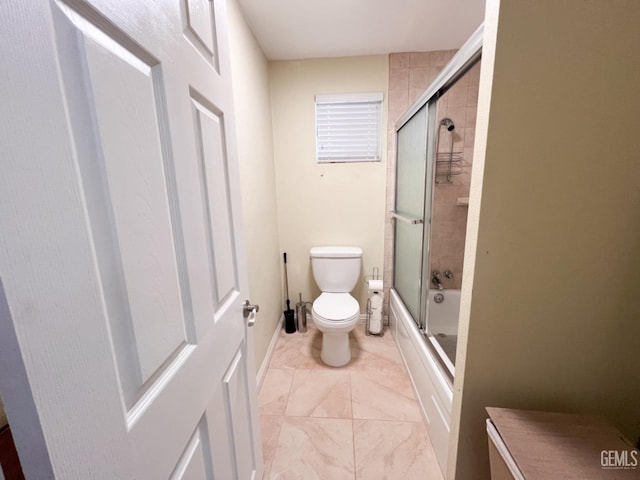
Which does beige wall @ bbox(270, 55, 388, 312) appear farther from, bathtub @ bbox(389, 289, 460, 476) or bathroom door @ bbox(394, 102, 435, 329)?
bathtub @ bbox(389, 289, 460, 476)

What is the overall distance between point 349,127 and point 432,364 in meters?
1.81

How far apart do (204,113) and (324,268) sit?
5.41 ft

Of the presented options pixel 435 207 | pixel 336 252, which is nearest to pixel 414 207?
pixel 435 207

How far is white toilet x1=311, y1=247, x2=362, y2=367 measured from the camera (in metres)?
1.75

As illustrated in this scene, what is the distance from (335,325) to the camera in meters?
1.71

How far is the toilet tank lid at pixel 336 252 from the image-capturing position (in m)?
2.15

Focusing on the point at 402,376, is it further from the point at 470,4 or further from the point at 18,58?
the point at 470,4

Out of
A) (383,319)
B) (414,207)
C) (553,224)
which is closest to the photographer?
(553,224)

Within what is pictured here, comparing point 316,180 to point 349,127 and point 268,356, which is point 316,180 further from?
point 268,356

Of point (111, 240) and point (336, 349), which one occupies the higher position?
point (111, 240)

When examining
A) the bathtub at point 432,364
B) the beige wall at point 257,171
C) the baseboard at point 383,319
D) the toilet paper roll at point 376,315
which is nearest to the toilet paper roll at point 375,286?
the toilet paper roll at point 376,315

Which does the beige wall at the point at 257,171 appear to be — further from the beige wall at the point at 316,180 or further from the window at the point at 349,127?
the window at the point at 349,127

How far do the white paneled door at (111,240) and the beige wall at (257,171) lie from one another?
0.77m

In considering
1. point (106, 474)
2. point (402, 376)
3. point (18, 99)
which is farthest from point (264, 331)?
point (18, 99)
